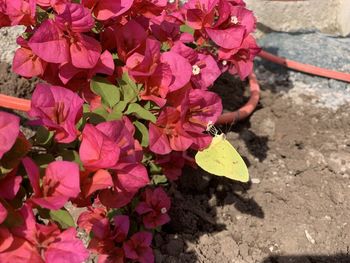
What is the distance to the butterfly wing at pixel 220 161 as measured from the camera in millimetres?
1120

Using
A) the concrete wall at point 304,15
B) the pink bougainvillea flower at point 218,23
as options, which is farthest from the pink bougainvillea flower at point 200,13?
the concrete wall at point 304,15

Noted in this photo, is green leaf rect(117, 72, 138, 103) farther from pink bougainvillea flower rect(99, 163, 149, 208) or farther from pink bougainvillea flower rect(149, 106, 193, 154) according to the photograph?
pink bougainvillea flower rect(99, 163, 149, 208)

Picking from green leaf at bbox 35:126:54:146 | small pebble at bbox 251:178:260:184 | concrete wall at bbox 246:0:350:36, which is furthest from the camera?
concrete wall at bbox 246:0:350:36

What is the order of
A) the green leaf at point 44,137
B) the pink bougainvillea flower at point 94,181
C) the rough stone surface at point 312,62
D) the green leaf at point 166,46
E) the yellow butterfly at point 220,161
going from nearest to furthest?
1. the pink bougainvillea flower at point 94,181
2. the green leaf at point 44,137
3. the yellow butterfly at point 220,161
4. the green leaf at point 166,46
5. the rough stone surface at point 312,62

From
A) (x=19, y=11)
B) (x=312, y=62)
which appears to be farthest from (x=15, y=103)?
(x=312, y=62)

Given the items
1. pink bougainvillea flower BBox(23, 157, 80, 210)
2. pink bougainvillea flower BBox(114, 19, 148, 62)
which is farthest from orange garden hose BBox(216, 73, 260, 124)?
pink bougainvillea flower BBox(23, 157, 80, 210)

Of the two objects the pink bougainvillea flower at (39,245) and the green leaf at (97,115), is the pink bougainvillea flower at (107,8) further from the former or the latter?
the pink bougainvillea flower at (39,245)

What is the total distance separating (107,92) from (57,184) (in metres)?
0.36

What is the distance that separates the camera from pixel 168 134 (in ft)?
3.40

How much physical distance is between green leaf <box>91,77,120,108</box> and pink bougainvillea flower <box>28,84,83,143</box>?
0.65ft

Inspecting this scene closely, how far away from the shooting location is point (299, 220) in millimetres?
1640

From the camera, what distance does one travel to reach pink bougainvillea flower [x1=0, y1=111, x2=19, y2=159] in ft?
2.17

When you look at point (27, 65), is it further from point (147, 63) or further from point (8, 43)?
point (8, 43)

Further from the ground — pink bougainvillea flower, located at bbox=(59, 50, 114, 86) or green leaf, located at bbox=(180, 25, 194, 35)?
pink bougainvillea flower, located at bbox=(59, 50, 114, 86)
